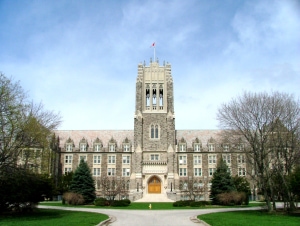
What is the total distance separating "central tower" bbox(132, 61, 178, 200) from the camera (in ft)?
167

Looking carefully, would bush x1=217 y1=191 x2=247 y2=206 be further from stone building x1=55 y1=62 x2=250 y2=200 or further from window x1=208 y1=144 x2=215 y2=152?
window x1=208 y1=144 x2=215 y2=152

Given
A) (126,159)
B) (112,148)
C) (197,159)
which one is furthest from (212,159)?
(112,148)

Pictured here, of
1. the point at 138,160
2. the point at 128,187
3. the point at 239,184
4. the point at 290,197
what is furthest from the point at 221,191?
the point at 128,187

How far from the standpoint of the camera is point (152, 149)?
52250 millimetres

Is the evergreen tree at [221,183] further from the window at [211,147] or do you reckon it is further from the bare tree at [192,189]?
the window at [211,147]

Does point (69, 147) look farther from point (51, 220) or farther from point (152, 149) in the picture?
point (51, 220)

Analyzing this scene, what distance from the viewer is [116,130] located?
6156 cm

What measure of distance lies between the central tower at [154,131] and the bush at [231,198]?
13.4 metres

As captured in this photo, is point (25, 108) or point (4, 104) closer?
point (4, 104)

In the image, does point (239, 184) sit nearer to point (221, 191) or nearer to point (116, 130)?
point (221, 191)

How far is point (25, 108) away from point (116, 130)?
37.2m

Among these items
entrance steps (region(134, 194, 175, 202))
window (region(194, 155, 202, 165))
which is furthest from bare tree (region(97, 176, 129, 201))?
window (region(194, 155, 202, 165))

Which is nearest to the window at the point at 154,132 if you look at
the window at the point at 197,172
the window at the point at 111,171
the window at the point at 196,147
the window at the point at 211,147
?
the window at the point at 196,147

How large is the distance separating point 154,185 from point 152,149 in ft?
17.8
